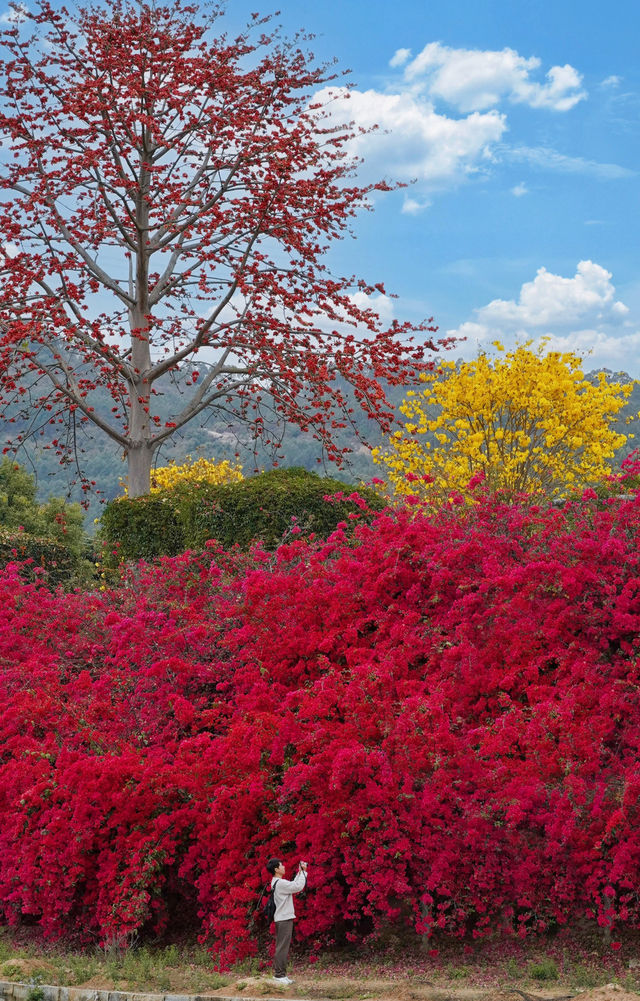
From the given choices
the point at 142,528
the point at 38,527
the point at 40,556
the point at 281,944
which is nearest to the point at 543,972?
the point at 281,944

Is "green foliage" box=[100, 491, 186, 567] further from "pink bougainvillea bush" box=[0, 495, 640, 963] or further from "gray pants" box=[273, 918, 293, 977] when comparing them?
"gray pants" box=[273, 918, 293, 977]

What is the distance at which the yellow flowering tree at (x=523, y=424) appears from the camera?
1614 cm

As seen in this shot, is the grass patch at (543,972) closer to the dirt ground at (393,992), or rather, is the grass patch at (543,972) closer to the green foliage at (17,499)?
the dirt ground at (393,992)

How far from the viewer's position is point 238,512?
43.2 feet

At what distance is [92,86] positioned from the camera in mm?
15578

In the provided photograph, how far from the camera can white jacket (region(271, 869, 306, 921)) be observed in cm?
512

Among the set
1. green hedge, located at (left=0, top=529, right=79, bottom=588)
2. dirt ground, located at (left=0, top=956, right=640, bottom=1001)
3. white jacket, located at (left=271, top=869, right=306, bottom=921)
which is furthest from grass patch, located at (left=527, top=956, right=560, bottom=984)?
green hedge, located at (left=0, top=529, right=79, bottom=588)

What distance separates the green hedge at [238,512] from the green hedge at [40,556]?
3.28 meters

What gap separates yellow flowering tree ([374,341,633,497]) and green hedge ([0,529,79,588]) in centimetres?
760

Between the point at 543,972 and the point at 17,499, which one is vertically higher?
the point at 17,499

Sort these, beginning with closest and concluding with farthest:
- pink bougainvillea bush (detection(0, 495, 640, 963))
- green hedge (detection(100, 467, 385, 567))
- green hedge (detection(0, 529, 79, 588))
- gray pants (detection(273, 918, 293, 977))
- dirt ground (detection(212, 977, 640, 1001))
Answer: dirt ground (detection(212, 977, 640, 1001))
gray pants (detection(273, 918, 293, 977))
pink bougainvillea bush (detection(0, 495, 640, 963))
green hedge (detection(100, 467, 385, 567))
green hedge (detection(0, 529, 79, 588))

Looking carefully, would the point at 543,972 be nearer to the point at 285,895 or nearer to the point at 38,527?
the point at 285,895

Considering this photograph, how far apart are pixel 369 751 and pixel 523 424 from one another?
11906 millimetres

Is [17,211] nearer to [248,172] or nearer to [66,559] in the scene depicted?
[248,172]
